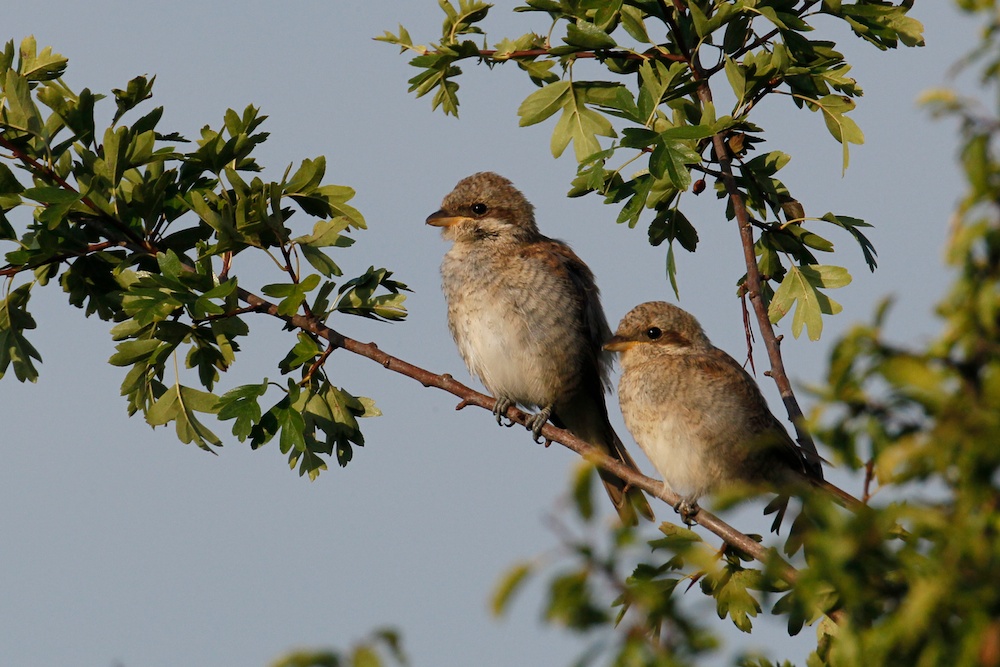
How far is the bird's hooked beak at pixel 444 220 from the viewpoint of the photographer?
7750mm

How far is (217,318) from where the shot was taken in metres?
5.15

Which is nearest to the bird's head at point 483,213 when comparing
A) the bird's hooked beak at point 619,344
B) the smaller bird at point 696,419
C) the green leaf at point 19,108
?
the bird's hooked beak at point 619,344

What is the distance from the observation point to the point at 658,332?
711 cm

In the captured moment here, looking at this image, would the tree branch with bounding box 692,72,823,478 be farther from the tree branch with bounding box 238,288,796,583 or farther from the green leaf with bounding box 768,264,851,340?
the tree branch with bounding box 238,288,796,583

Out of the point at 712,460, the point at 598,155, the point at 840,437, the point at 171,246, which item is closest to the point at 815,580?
the point at 840,437

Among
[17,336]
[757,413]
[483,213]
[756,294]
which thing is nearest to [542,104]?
[756,294]

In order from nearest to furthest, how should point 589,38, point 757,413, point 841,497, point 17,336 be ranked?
point 841,497
point 589,38
point 17,336
point 757,413

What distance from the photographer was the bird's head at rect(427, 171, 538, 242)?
7.65m

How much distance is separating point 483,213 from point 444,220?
0.25 meters

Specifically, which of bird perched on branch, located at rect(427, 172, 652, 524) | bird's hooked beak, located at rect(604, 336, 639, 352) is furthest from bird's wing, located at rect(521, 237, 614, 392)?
bird's hooked beak, located at rect(604, 336, 639, 352)

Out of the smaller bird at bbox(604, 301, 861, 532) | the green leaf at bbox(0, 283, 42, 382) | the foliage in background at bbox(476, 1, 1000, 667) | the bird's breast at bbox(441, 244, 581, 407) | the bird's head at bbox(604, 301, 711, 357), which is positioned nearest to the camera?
the foliage in background at bbox(476, 1, 1000, 667)

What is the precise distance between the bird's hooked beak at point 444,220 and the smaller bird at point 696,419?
4.68ft

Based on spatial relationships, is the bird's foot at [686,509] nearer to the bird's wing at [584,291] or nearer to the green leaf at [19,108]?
the bird's wing at [584,291]

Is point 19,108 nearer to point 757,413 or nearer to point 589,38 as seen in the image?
point 589,38
